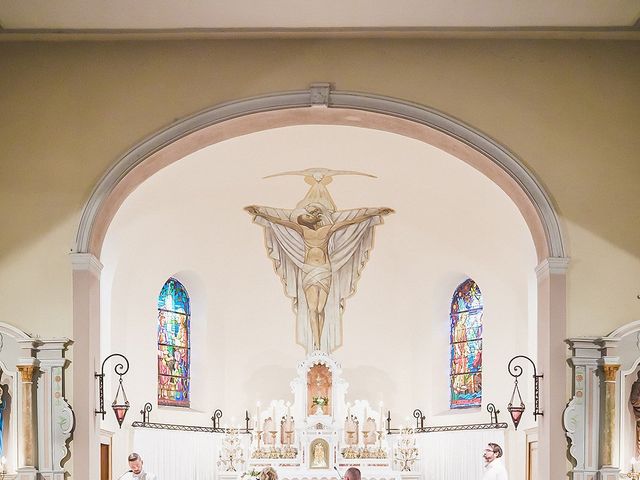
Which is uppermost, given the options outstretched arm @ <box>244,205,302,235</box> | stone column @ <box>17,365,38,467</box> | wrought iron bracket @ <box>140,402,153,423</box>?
outstretched arm @ <box>244,205,302,235</box>

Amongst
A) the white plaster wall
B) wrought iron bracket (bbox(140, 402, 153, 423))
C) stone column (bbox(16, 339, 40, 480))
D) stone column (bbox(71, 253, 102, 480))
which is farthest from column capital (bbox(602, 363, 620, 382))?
wrought iron bracket (bbox(140, 402, 153, 423))

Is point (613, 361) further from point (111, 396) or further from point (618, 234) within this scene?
point (111, 396)

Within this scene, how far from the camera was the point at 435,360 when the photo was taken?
18547 millimetres

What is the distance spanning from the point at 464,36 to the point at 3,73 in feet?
13.9

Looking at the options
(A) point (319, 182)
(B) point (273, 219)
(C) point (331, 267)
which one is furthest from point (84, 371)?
(C) point (331, 267)

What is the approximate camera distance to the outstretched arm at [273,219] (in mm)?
17828

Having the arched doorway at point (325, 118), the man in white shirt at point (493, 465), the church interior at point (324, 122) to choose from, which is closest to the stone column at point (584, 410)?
the church interior at point (324, 122)

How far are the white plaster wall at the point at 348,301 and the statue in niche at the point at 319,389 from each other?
69 centimetres

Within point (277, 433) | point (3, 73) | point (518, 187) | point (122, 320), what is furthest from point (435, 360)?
point (3, 73)

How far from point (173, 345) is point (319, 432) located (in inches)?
114

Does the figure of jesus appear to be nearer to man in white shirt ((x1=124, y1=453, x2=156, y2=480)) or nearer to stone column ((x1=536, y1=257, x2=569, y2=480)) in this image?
man in white shirt ((x1=124, y1=453, x2=156, y2=480))

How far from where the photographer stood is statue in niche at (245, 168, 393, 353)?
59.4 feet

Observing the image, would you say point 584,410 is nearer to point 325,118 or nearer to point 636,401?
point 636,401

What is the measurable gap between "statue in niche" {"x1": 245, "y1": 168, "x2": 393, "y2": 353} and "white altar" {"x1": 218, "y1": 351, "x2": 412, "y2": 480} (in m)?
0.65
